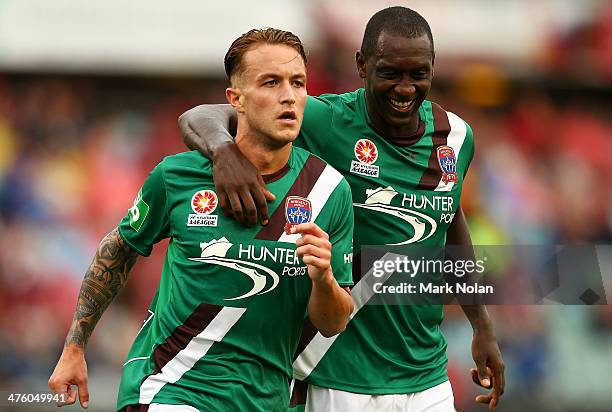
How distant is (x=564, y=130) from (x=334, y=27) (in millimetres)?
2652

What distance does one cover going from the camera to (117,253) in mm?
4754

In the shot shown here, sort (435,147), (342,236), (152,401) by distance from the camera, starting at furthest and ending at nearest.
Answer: (435,147), (342,236), (152,401)

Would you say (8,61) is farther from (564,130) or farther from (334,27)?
(564,130)

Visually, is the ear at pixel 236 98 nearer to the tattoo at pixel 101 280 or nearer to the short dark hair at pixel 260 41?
the short dark hair at pixel 260 41

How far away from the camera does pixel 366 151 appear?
5129 mm

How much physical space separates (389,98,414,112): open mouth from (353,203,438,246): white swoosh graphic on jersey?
0.47m

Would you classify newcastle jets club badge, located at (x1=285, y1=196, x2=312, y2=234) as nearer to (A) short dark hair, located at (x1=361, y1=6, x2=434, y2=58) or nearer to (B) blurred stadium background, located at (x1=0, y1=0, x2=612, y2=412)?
(A) short dark hair, located at (x1=361, y1=6, x2=434, y2=58)

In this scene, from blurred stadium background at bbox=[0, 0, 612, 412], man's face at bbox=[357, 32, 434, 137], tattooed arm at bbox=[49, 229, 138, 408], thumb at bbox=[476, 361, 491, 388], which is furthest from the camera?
blurred stadium background at bbox=[0, 0, 612, 412]

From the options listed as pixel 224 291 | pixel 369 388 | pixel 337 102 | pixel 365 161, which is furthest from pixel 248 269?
pixel 337 102

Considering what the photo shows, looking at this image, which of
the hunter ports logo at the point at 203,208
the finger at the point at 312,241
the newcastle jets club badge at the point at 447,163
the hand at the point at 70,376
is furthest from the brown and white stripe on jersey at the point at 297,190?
the hand at the point at 70,376

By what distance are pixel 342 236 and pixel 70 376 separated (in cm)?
130

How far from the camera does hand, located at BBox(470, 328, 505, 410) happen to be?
214 inches

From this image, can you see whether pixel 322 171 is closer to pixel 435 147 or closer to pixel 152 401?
pixel 435 147

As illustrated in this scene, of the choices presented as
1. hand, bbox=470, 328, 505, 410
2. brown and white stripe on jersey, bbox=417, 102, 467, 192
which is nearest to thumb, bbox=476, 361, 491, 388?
hand, bbox=470, 328, 505, 410
